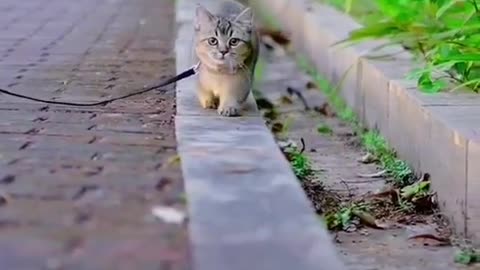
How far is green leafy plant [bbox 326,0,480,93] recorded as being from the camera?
5051 mm

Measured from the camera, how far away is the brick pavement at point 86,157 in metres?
2.75

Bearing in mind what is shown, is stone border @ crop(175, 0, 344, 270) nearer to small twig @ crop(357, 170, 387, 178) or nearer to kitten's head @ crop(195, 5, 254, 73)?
kitten's head @ crop(195, 5, 254, 73)

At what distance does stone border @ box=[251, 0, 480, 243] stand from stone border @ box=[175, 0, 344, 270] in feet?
2.27

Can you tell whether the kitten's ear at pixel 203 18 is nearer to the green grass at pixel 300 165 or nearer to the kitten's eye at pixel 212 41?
the kitten's eye at pixel 212 41

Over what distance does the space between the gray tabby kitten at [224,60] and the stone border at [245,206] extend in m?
0.38

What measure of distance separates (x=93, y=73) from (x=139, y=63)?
0.58 metres

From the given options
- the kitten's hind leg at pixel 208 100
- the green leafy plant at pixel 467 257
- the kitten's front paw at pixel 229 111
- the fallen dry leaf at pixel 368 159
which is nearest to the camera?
the green leafy plant at pixel 467 257

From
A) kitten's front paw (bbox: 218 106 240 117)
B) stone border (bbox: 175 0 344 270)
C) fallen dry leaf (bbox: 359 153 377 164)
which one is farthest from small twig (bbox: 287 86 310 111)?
stone border (bbox: 175 0 344 270)

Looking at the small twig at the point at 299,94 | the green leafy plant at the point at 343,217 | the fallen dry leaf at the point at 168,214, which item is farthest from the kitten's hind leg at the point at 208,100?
the small twig at the point at 299,94

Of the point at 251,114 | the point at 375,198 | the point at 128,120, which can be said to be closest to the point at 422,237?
the point at 375,198

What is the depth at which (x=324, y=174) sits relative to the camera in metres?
5.07

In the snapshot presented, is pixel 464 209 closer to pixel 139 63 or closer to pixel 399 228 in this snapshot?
pixel 399 228

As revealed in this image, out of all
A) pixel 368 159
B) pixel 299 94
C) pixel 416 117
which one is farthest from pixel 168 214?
pixel 299 94

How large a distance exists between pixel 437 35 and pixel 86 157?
238 centimetres
